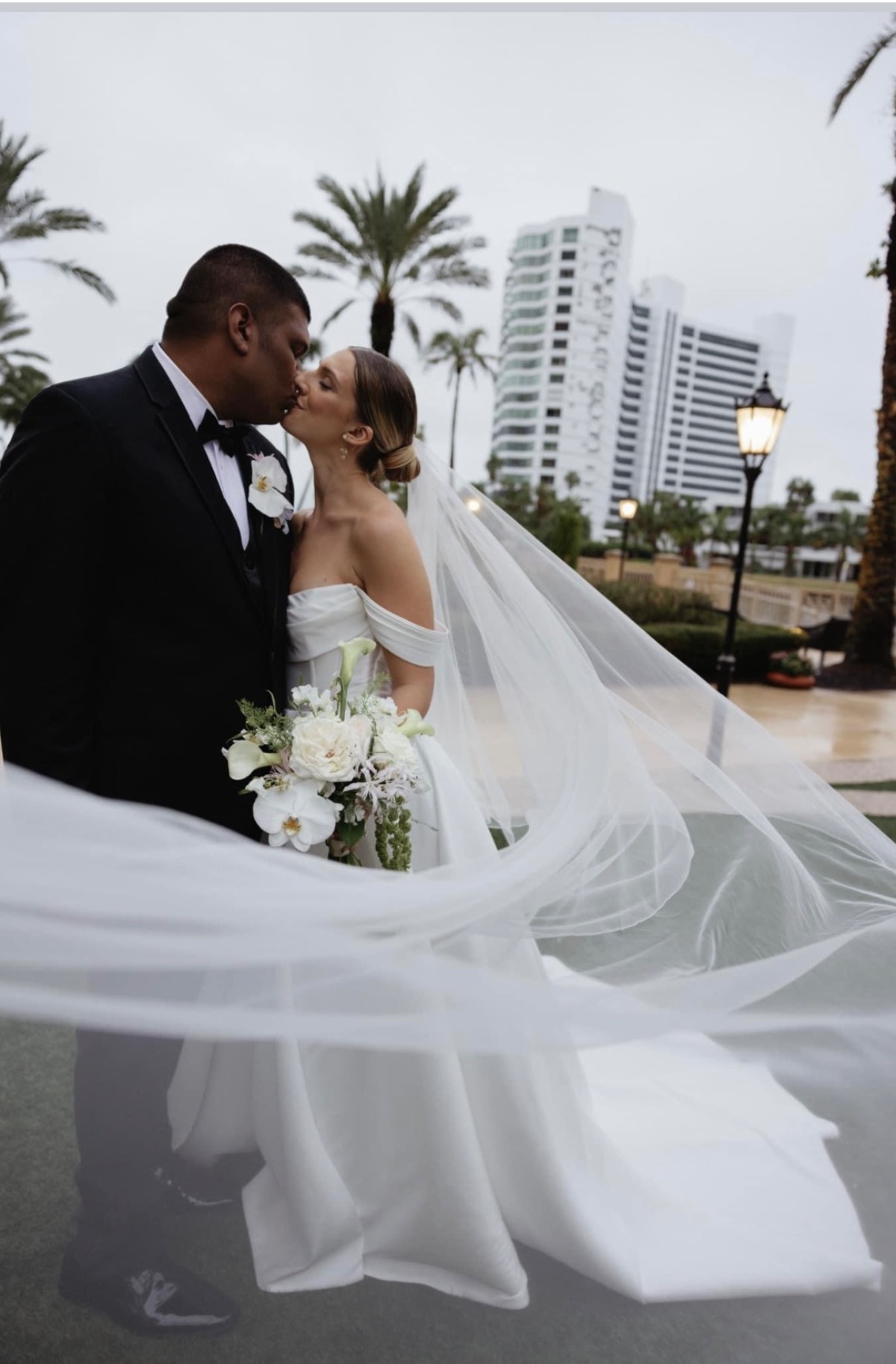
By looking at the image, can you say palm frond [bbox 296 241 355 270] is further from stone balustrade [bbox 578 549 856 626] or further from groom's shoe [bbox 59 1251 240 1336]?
groom's shoe [bbox 59 1251 240 1336]

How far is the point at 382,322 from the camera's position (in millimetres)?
20016

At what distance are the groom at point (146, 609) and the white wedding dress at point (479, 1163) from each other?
6.3 inches

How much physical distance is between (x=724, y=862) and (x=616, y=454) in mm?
151541

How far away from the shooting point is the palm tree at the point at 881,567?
56.5 feet

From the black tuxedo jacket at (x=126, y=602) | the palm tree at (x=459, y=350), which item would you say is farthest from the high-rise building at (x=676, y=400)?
the black tuxedo jacket at (x=126, y=602)

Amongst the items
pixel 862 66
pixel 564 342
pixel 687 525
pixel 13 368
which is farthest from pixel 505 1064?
pixel 564 342

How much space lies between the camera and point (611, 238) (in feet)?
399

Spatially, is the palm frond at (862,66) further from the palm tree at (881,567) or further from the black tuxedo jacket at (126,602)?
the black tuxedo jacket at (126,602)

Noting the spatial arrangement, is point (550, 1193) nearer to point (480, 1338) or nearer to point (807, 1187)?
point (480, 1338)

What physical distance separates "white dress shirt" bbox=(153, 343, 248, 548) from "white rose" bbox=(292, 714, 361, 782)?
0.57 meters

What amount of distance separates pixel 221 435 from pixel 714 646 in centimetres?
1551

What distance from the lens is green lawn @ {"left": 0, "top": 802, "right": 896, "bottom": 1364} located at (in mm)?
1929

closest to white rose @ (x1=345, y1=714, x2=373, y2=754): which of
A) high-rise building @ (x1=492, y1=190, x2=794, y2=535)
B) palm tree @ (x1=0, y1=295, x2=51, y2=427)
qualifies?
palm tree @ (x1=0, y1=295, x2=51, y2=427)

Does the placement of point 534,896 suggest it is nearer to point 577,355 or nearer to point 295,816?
point 295,816
